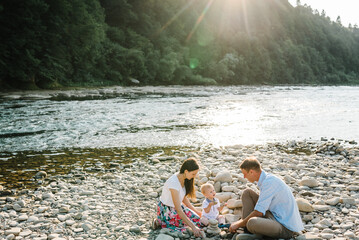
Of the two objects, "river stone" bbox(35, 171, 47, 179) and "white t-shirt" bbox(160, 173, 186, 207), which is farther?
"river stone" bbox(35, 171, 47, 179)

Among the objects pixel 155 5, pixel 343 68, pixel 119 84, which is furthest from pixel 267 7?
pixel 119 84

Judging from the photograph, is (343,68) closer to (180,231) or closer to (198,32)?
(198,32)

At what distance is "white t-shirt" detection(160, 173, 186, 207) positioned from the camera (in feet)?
14.4

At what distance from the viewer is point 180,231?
14.5ft

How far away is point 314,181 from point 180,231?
11.2ft

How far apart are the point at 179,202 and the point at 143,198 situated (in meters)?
1.70

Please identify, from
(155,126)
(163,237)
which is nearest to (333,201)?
(163,237)

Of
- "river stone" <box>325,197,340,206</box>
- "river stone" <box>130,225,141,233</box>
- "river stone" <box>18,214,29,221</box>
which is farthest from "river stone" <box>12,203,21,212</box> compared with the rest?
"river stone" <box>325,197,340,206</box>

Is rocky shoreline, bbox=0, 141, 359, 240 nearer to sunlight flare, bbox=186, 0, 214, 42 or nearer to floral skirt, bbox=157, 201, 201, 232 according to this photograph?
floral skirt, bbox=157, 201, 201, 232

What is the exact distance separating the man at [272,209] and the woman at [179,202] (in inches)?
30.5

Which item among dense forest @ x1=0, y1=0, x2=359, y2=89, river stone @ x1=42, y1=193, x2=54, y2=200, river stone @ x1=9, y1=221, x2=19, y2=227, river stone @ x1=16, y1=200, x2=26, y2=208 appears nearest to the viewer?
river stone @ x1=9, y1=221, x2=19, y2=227

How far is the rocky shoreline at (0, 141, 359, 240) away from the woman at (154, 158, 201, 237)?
20cm

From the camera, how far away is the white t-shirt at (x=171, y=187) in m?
4.38

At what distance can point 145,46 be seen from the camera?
162 feet
